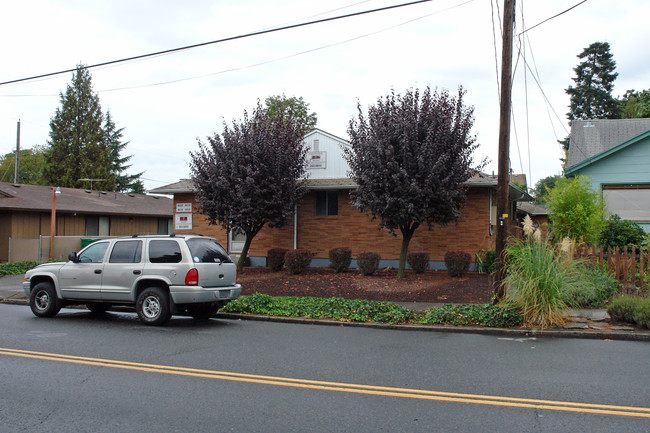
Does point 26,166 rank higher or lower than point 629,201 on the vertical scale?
higher

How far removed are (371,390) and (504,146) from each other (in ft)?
21.0

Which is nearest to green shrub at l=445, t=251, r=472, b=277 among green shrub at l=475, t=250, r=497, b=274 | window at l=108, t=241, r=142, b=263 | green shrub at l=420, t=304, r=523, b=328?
green shrub at l=475, t=250, r=497, b=274

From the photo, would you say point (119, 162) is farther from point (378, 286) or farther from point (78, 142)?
point (378, 286)

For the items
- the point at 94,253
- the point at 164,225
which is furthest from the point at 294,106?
the point at 94,253

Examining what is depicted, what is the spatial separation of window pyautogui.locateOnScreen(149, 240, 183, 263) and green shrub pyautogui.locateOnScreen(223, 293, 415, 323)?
214 cm

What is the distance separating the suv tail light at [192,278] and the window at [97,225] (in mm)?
22854

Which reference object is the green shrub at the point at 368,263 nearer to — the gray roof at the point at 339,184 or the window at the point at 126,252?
the gray roof at the point at 339,184

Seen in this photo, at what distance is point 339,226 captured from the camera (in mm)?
20188

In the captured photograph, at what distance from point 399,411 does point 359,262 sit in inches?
475

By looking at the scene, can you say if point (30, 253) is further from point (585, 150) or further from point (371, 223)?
point (585, 150)

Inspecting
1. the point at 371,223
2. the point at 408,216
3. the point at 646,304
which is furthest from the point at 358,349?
the point at 371,223

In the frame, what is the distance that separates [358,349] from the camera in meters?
8.16

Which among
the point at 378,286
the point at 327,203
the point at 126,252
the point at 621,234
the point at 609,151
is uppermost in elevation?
the point at 609,151

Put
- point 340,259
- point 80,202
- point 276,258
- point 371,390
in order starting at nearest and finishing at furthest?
point 371,390 → point 340,259 → point 276,258 → point 80,202
